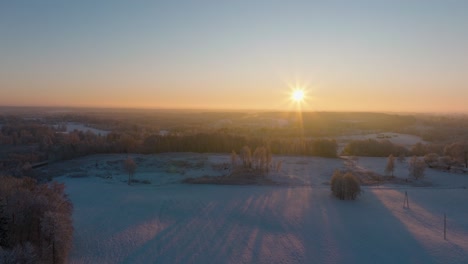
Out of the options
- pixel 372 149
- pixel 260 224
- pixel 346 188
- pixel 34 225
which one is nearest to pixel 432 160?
pixel 372 149

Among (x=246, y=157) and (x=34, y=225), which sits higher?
(x=34, y=225)

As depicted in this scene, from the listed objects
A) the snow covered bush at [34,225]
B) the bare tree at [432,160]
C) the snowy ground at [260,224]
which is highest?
the snow covered bush at [34,225]

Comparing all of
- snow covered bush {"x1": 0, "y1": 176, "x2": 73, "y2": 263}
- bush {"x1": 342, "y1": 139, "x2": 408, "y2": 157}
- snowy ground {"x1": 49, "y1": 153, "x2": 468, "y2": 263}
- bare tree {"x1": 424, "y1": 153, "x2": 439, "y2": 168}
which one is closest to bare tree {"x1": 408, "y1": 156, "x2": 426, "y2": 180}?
snowy ground {"x1": 49, "y1": 153, "x2": 468, "y2": 263}

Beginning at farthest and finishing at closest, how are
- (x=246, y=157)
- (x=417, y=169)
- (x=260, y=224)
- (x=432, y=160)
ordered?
(x=432, y=160) < (x=246, y=157) < (x=417, y=169) < (x=260, y=224)

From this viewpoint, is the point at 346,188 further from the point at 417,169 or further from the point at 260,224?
the point at 417,169

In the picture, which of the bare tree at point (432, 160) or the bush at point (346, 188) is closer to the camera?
the bush at point (346, 188)

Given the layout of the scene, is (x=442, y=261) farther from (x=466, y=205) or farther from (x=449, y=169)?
(x=449, y=169)

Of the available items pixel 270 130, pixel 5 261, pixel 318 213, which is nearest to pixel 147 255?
pixel 5 261

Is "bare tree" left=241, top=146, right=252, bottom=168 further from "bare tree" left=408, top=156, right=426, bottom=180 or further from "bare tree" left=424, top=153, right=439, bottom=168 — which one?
"bare tree" left=424, top=153, right=439, bottom=168

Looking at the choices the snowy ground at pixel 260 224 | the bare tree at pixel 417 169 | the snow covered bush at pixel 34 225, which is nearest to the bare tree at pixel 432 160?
the bare tree at pixel 417 169

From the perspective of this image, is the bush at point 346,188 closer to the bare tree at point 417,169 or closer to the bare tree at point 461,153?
the bare tree at point 417,169
